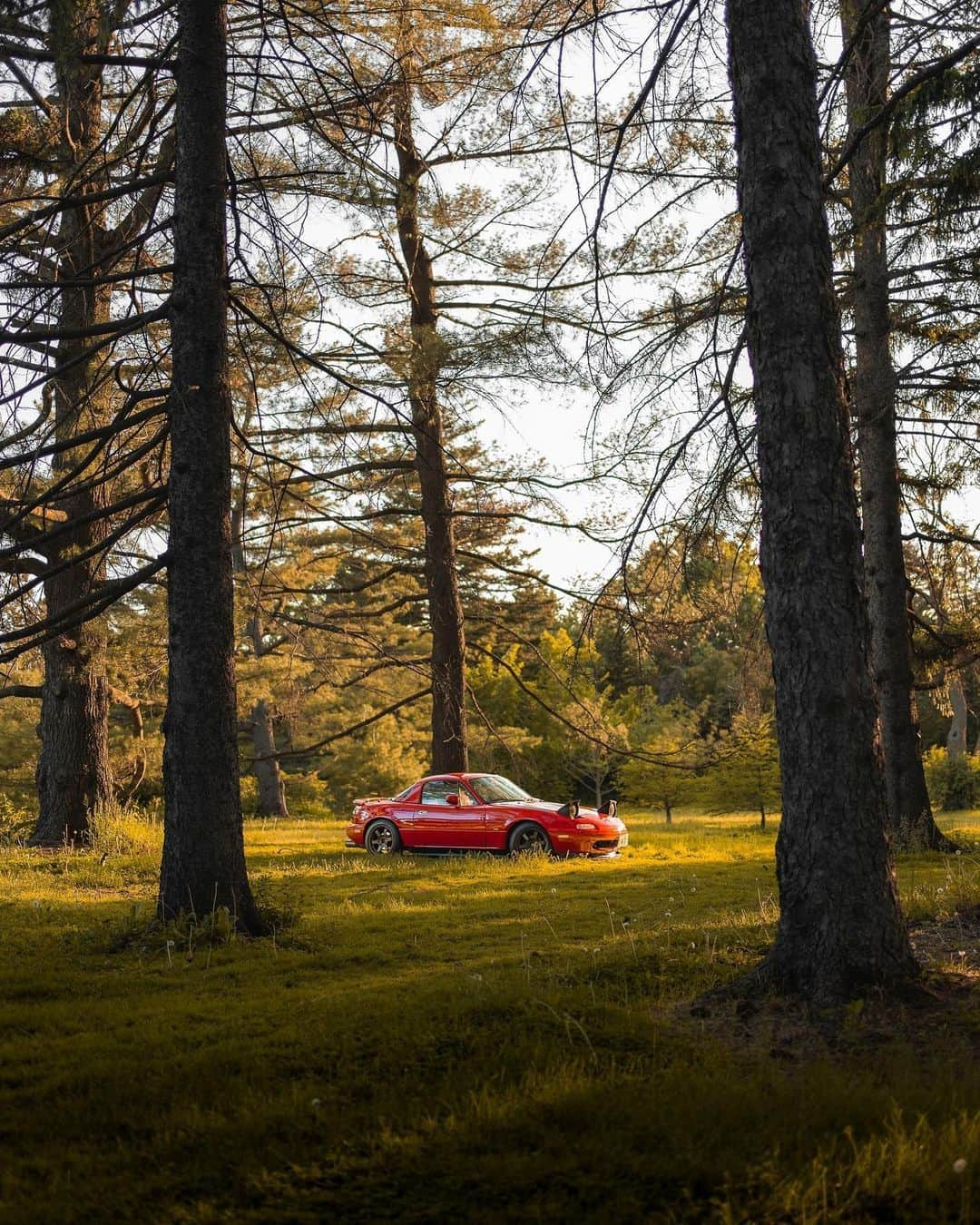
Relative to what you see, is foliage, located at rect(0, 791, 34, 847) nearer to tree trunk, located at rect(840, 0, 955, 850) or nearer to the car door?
the car door

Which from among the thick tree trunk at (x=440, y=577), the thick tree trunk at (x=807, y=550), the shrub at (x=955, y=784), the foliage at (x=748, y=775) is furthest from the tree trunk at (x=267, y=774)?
the thick tree trunk at (x=807, y=550)

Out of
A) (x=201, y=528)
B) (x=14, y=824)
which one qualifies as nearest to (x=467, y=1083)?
(x=201, y=528)

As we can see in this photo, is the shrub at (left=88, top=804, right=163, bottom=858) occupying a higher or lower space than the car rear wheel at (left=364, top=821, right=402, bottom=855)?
higher

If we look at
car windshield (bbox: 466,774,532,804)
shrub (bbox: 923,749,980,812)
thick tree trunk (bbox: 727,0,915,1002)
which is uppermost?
thick tree trunk (bbox: 727,0,915,1002)

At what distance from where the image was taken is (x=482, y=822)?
616 inches

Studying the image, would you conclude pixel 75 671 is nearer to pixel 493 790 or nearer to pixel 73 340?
pixel 73 340

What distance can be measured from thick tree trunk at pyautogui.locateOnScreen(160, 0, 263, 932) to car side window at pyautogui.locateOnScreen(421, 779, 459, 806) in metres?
7.87

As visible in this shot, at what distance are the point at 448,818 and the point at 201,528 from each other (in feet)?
28.4

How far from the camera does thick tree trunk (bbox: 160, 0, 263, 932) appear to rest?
25.8 ft

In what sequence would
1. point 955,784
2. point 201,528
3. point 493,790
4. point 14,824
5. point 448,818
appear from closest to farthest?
point 201,528 → point 448,818 → point 493,790 → point 14,824 → point 955,784

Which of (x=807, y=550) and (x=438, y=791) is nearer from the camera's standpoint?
(x=807, y=550)

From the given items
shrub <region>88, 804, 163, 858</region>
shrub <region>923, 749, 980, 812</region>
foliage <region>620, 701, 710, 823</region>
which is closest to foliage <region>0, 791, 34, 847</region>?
shrub <region>88, 804, 163, 858</region>

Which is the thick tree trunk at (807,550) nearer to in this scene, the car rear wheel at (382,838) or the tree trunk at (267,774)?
the car rear wheel at (382,838)

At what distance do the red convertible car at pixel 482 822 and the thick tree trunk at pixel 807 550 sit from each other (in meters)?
9.89
